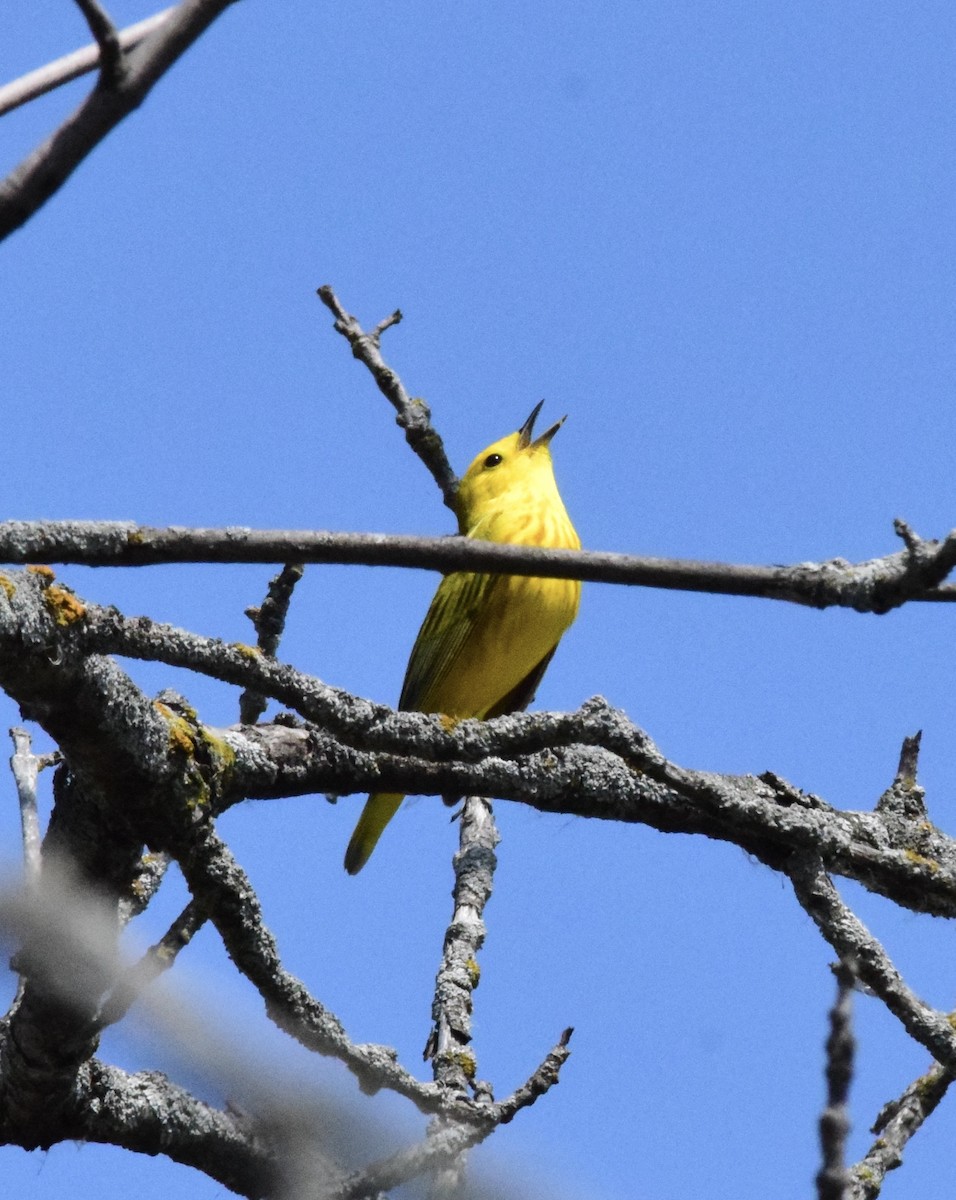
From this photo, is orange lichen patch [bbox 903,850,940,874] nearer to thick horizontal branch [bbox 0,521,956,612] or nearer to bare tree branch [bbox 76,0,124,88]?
thick horizontal branch [bbox 0,521,956,612]

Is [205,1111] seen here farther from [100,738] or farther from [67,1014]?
[100,738]

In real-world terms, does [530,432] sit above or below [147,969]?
above

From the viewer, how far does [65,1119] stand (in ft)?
10.8

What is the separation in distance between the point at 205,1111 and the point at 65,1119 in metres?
0.32

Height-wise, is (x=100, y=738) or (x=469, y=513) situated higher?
(x=469, y=513)

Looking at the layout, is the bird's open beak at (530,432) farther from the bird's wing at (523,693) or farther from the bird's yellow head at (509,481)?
the bird's wing at (523,693)

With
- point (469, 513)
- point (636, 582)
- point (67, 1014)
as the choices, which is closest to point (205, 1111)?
point (67, 1014)

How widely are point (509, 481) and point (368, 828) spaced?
2959 millimetres

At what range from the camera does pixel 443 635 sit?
7051 millimetres

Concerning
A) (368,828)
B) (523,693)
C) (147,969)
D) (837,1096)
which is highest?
(523,693)

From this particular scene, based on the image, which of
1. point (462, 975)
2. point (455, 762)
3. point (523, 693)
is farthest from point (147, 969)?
point (523, 693)

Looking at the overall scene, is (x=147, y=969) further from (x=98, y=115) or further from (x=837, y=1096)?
(x=98, y=115)

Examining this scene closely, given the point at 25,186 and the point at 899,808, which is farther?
the point at 899,808

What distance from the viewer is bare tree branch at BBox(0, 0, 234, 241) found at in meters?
1.32
